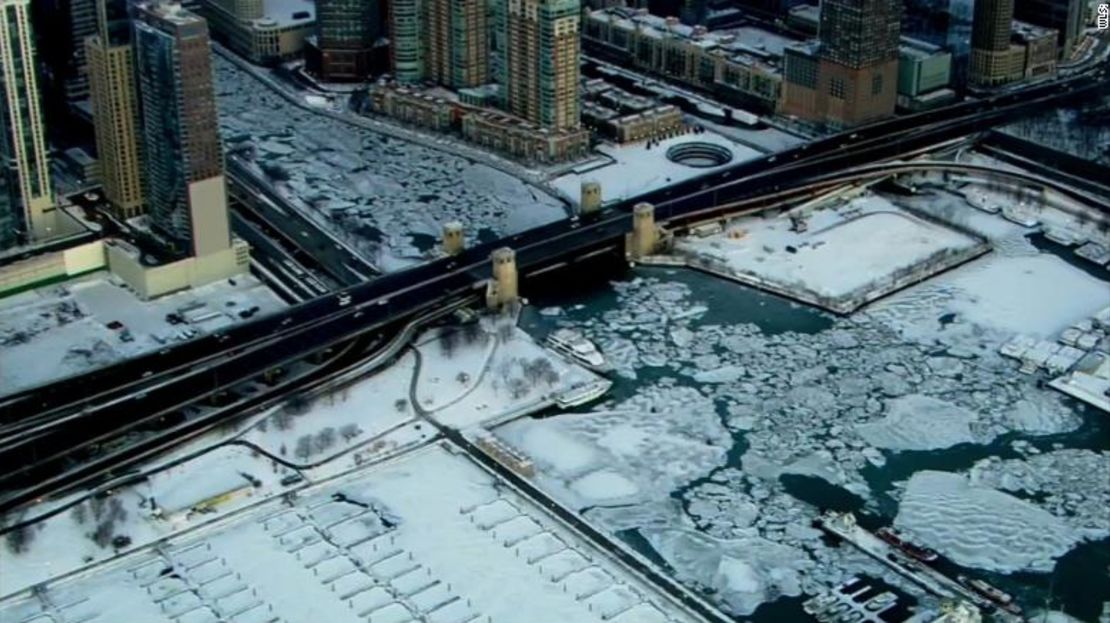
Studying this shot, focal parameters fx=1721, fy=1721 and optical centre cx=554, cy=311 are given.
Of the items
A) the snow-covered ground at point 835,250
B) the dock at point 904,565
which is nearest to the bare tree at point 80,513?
the dock at point 904,565

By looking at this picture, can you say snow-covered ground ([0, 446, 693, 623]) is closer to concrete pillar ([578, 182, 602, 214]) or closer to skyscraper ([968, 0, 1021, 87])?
concrete pillar ([578, 182, 602, 214])

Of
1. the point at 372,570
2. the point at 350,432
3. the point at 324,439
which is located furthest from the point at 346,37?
the point at 372,570

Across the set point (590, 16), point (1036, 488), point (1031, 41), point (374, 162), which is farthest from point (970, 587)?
point (590, 16)

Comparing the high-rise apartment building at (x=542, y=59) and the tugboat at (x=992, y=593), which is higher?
the high-rise apartment building at (x=542, y=59)

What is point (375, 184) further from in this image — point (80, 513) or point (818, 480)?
point (818, 480)

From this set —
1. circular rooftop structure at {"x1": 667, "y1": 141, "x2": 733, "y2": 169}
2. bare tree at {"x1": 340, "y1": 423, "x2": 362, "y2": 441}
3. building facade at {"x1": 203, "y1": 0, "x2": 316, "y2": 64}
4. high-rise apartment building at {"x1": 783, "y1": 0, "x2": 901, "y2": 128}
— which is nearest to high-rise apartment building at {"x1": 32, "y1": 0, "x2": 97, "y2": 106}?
building facade at {"x1": 203, "y1": 0, "x2": 316, "y2": 64}

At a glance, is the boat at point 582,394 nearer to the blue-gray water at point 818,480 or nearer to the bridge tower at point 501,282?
the blue-gray water at point 818,480

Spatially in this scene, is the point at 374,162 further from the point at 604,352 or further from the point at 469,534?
the point at 469,534
